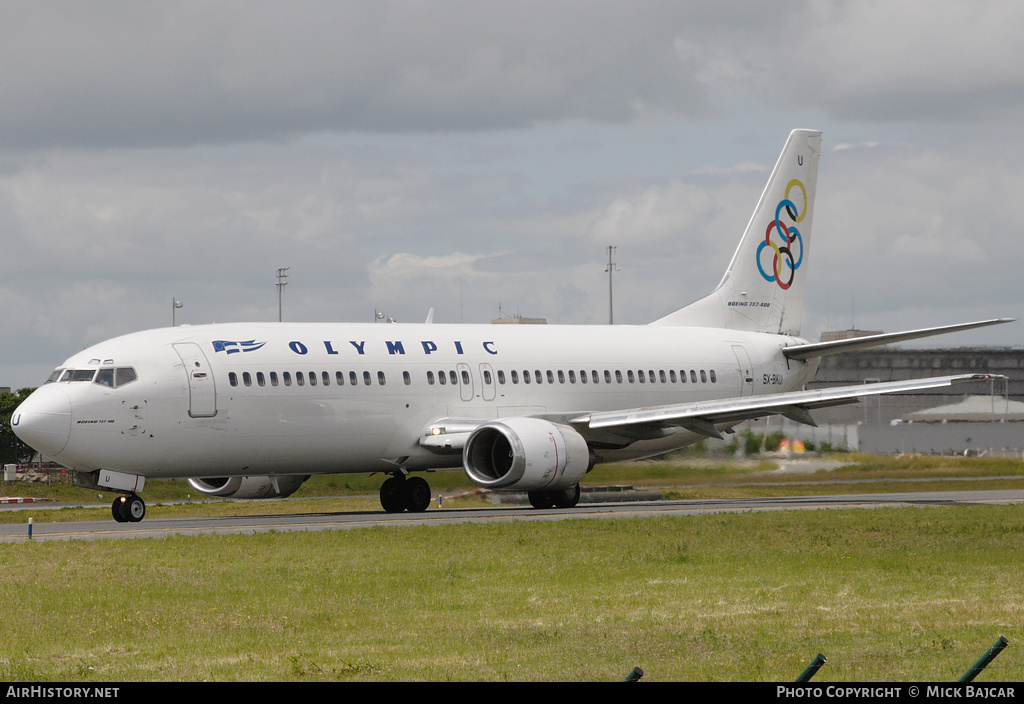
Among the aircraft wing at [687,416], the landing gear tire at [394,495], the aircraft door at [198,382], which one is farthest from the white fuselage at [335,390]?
the landing gear tire at [394,495]

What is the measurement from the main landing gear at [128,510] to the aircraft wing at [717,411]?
34.5ft

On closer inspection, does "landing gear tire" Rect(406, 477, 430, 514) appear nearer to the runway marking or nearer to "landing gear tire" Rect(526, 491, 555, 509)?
the runway marking

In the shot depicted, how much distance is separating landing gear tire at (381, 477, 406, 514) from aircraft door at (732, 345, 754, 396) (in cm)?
1068

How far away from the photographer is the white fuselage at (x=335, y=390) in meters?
28.7

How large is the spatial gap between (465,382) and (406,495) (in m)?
3.14

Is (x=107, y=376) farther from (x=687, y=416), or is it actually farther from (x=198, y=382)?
(x=687, y=416)

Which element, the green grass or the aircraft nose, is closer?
the green grass

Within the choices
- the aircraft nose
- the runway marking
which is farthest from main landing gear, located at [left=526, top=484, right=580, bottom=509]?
the aircraft nose

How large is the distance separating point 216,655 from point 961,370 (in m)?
109

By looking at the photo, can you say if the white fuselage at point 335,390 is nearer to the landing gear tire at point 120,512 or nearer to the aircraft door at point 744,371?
the aircraft door at point 744,371

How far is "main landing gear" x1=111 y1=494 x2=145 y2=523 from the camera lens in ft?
96.1

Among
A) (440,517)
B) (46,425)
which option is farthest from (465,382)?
(46,425)

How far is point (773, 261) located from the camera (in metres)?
42.5
